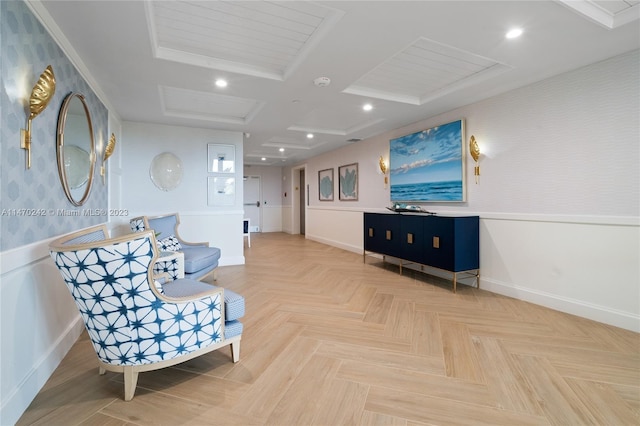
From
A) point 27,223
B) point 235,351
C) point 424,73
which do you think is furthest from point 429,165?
point 27,223

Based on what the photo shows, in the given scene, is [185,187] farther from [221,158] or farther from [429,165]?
[429,165]

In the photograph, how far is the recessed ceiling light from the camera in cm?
208

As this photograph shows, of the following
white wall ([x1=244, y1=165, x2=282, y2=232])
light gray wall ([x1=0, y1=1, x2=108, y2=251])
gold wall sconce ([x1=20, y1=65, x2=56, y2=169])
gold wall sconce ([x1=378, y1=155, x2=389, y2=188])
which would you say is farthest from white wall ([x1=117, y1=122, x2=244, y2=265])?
white wall ([x1=244, y1=165, x2=282, y2=232])

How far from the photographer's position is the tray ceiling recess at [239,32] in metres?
1.91

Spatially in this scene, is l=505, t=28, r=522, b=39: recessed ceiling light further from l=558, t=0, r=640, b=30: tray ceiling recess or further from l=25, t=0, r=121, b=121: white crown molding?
l=25, t=0, r=121, b=121: white crown molding

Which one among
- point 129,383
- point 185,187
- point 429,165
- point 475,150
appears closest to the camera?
point 129,383

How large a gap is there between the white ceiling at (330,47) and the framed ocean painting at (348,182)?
2.28m

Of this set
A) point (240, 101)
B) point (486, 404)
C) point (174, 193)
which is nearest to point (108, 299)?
point (486, 404)

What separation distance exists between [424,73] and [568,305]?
2.75m

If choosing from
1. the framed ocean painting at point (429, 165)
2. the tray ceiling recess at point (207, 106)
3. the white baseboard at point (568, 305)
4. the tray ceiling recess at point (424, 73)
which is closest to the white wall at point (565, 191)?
the white baseboard at point (568, 305)

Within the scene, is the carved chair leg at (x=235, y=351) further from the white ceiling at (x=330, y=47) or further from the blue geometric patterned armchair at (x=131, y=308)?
the white ceiling at (x=330, y=47)

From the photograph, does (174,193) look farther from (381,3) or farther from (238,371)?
(381,3)

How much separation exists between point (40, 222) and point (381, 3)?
258 centimetres

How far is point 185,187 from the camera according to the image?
461cm
